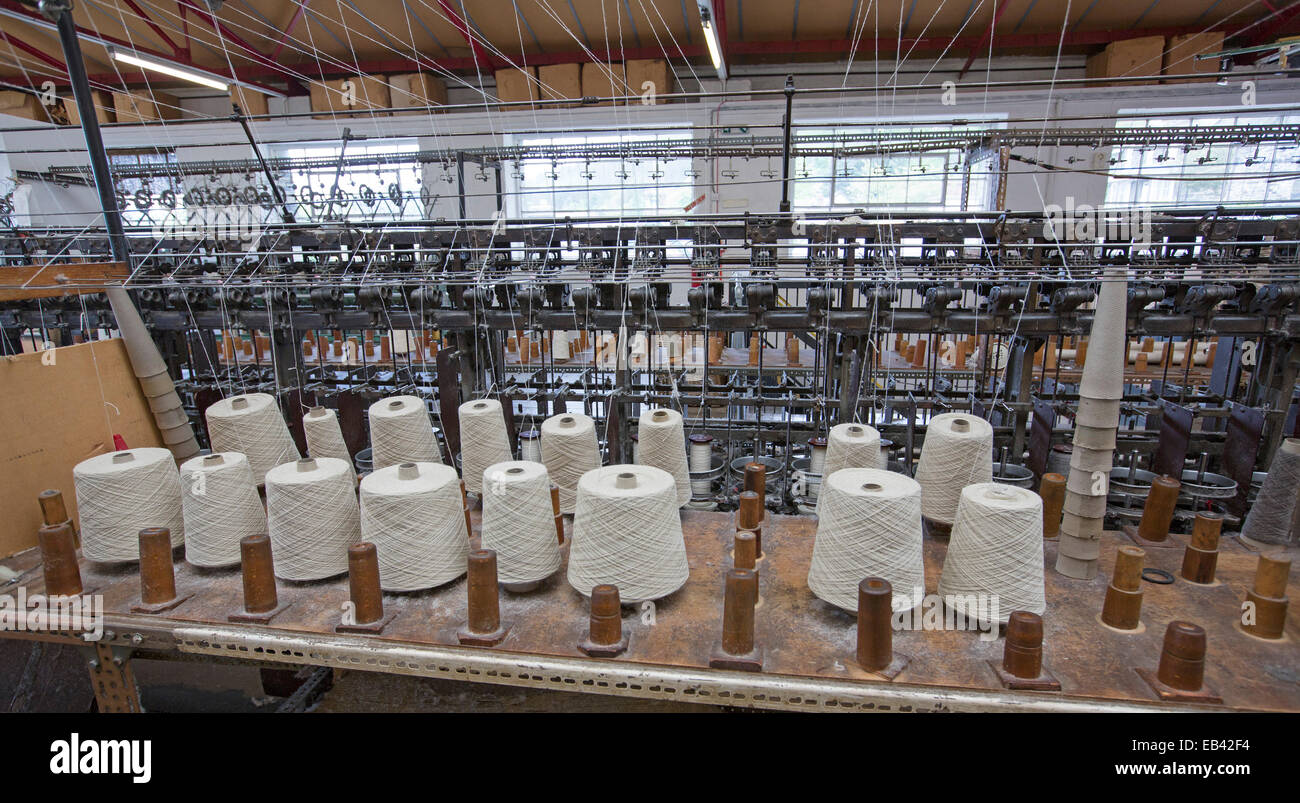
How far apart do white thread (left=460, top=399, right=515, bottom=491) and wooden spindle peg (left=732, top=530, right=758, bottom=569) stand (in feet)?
3.35

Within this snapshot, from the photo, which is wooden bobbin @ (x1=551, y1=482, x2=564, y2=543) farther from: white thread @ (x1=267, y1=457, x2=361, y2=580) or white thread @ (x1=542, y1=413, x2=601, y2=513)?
white thread @ (x1=267, y1=457, x2=361, y2=580)

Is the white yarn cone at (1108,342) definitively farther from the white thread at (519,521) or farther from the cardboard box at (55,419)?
the cardboard box at (55,419)

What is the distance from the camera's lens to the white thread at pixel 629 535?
1760 millimetres

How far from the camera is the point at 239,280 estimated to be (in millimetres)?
3531

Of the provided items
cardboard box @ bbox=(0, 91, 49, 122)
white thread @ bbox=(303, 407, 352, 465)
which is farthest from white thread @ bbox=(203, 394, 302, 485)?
cardboard box @ bbox=(0, 91, 49, 122)

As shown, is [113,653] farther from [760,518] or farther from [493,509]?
[760,518]

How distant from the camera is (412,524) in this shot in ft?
6.24

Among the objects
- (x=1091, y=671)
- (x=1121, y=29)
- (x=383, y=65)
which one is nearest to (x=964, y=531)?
(x=1091, y=671)

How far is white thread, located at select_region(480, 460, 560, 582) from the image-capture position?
6.23 feet

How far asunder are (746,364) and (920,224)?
7.72ft

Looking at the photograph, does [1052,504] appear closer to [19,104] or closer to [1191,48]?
[1191,48]

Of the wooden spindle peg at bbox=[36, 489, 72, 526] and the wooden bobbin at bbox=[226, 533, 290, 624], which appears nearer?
the wooden bobbin at bbox=[226, 533, 290, 624]

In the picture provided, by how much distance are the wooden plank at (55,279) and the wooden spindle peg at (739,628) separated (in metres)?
2.83

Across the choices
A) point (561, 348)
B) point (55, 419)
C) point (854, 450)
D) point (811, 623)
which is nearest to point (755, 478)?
point (854, 450)
